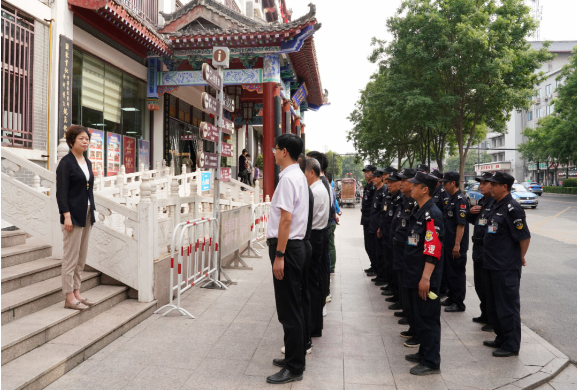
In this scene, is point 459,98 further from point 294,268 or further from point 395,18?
point 294,268

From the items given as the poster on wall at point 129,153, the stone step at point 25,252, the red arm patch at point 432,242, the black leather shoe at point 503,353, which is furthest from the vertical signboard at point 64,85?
the black leather shoe at point 503,353

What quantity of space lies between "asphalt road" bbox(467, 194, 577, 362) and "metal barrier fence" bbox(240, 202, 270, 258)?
4.63m

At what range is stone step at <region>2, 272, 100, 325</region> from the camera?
390 centimetres

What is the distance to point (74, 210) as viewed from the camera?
427 centimetres

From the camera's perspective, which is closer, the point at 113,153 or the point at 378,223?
the point at 378,223

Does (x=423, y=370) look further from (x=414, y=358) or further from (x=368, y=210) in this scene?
(x=368, y=210)

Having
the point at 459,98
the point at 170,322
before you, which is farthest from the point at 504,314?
the point at 459,98

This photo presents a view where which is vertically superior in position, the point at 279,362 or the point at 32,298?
the point at 32,298

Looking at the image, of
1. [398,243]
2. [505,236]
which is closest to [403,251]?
[398,243]

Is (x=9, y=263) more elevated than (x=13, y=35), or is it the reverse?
(x=13, y=35)

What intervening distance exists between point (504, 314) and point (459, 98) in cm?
1867

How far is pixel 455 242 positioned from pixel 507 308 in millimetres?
1733

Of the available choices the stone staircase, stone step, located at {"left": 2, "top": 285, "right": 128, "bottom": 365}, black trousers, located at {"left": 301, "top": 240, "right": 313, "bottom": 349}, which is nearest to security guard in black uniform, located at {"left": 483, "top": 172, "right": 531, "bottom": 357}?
black trousers, located at {"left": 301, "top": 240, "right": 313, "bottom": 349}

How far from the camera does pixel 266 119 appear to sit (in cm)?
1334
